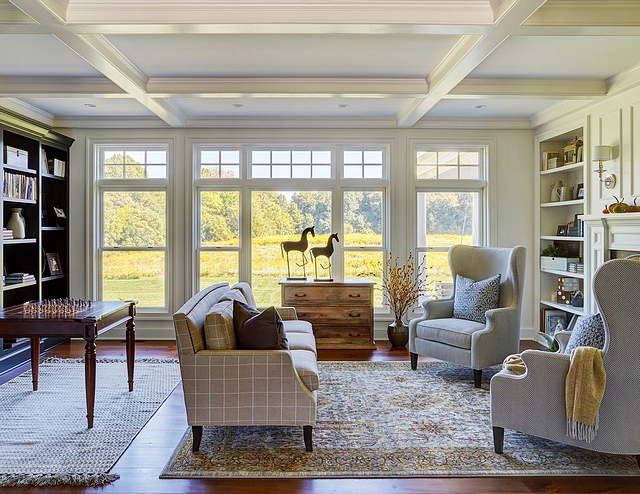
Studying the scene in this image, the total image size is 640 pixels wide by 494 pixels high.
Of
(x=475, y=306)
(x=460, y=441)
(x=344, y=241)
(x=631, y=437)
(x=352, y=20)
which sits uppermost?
(x=352, y=20)

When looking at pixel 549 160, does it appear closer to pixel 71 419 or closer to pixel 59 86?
pixel 59 86

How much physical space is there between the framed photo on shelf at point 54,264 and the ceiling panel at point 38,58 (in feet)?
7.05

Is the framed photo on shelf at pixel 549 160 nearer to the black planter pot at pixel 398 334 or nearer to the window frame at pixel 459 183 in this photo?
the window frame at pixel 459 183

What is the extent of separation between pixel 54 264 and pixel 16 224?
88cm

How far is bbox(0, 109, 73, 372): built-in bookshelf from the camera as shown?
488 centimetres

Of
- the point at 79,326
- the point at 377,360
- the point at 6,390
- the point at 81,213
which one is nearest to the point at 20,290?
the point at 81,213

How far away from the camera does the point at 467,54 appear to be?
3529mm

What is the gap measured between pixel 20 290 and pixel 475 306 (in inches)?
184

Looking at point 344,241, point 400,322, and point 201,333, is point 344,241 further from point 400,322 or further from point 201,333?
point 201,333

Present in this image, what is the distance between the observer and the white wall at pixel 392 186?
6.04 m

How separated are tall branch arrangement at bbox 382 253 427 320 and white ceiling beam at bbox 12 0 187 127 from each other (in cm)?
304

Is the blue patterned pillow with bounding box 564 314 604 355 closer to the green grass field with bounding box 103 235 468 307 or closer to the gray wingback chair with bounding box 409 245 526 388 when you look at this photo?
the gray wingback chair with bounding box 409 245 526 388

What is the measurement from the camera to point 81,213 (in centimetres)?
606

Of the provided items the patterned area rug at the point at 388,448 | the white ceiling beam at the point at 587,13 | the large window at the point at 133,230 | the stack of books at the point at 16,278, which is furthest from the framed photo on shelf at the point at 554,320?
the stack of books at the point at 16,278
